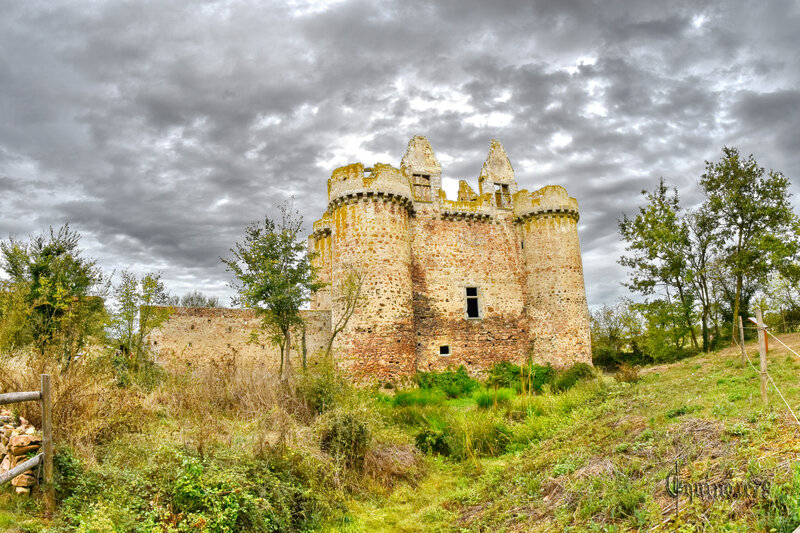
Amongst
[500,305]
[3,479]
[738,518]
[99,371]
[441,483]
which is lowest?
[441,483]

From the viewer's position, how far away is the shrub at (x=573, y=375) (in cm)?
1884

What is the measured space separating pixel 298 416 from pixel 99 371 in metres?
3.97

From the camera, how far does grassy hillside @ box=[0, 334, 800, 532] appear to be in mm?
5391

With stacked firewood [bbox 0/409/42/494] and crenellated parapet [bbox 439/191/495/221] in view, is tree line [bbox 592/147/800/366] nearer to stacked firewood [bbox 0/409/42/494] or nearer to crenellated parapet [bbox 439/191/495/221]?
crenellated parapet [bbox 439/191/495/221]

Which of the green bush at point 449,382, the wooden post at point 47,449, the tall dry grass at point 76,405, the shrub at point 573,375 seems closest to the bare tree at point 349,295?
the green bush at point 449,382

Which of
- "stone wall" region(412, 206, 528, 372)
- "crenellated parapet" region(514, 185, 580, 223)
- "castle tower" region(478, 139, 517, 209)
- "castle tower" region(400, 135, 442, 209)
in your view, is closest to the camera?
"stone wall" region(412, 206, 528, 372)

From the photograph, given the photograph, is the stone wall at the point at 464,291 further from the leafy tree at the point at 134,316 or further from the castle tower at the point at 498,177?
the leafy tree at the point at 134,316

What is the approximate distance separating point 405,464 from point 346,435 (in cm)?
140

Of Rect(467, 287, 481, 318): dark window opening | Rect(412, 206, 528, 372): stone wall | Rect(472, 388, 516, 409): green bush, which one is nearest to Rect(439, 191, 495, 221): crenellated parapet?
Rect(412, 206, 528, 372): stone wall

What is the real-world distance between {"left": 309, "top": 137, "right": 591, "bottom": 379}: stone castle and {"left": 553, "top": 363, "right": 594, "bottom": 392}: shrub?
0.72 metres

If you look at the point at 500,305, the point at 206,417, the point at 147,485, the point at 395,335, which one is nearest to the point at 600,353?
the point at 500,305

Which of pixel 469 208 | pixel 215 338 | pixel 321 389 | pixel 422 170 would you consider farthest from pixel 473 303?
pixel 321 389

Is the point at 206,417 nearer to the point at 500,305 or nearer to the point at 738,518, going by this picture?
the point at 738,518

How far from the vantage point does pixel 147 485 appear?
6328mm
